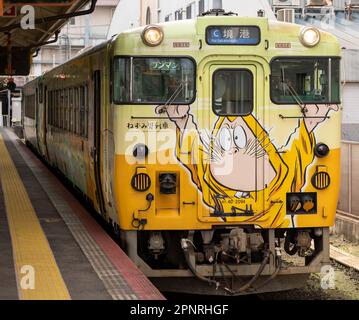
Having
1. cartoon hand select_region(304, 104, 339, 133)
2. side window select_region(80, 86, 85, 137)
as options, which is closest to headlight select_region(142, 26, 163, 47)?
cartoon hand select_region(304, 104, 339, 133)

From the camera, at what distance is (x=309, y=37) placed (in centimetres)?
855

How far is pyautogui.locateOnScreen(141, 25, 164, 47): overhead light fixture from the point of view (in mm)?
8336

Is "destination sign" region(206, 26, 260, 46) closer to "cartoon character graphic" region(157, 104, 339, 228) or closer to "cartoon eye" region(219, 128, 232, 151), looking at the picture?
"cartoon character graphic" region(157, 104, 339, 228)

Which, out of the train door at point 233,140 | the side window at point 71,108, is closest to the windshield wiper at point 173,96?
the train door at point 233,140

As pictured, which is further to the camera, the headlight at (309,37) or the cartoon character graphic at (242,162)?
the headlight at (309,37)

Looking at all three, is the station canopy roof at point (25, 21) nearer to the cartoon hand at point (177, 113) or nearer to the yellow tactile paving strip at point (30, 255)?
the yellow tactile paving strip at point (30, 255)

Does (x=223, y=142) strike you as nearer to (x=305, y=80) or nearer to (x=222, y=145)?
(x=222, y=145)

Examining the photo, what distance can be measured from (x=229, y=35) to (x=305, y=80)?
96cm

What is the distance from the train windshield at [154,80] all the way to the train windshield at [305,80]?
3.00 ft

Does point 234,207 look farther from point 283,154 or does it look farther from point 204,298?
point 204,298

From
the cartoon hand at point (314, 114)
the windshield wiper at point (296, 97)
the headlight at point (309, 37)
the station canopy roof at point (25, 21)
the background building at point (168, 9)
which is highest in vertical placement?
the background building at point (168, 9)

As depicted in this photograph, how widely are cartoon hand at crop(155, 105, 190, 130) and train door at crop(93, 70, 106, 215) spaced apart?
1.31 metres

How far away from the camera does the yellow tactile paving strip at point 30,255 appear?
696 cm

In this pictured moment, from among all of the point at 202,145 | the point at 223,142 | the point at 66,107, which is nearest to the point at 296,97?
the point at 223,142
